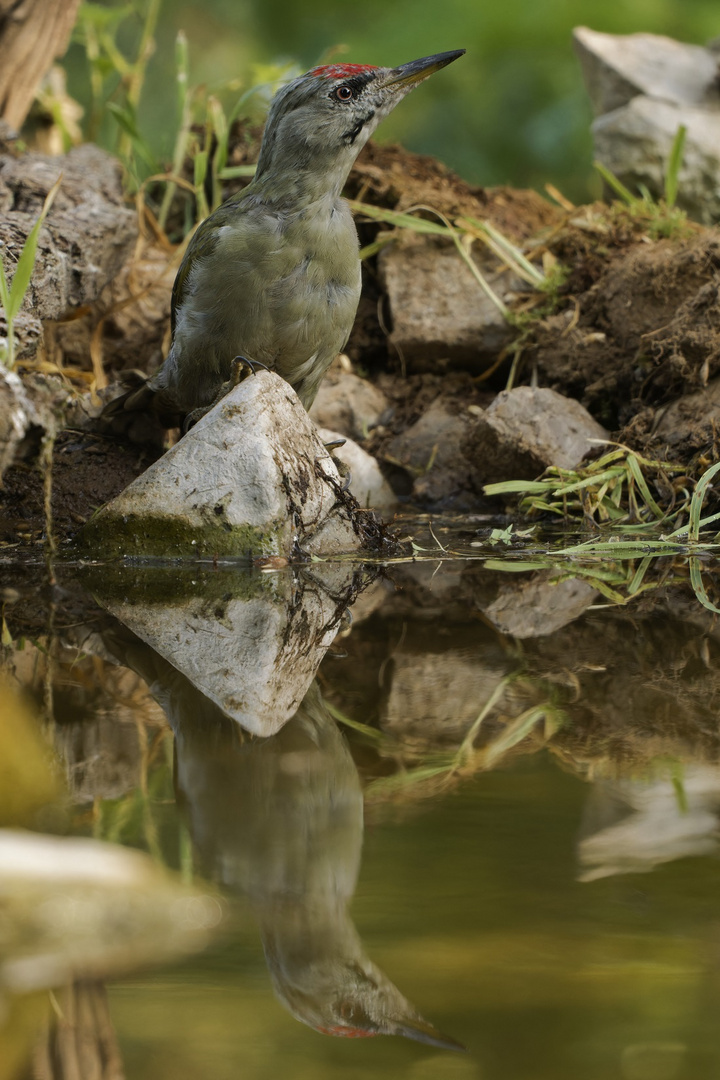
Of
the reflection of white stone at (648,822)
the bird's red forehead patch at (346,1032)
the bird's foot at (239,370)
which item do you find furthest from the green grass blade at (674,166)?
the bird's red forehead patch at (346,1032)

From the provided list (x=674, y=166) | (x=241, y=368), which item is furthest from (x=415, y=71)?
(x=674, y=166)

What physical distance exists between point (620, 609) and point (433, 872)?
1.58m

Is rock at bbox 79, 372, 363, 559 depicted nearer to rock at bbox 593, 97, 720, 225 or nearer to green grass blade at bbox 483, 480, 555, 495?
green grass blade at bbox 483, 480, 555, 495

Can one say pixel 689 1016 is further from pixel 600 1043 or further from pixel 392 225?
pixel 392 225

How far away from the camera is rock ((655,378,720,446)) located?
4.11m

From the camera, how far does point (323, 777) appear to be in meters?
1.52

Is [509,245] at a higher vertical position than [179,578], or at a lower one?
higher

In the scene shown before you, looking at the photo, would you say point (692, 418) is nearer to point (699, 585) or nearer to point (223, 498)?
point (699, 585)

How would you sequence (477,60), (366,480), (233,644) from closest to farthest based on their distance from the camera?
(233,644)
(366,480)
(477,60)

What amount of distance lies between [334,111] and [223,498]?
4.31ft

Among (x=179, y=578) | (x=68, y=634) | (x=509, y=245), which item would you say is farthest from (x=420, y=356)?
(x=68, y=634)

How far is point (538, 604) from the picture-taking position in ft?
9.12

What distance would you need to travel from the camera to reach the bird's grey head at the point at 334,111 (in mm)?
3568

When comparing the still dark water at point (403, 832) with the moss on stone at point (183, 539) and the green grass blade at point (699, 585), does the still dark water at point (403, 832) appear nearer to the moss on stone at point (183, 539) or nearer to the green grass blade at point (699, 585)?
the green grass blade at point (699, 585)
